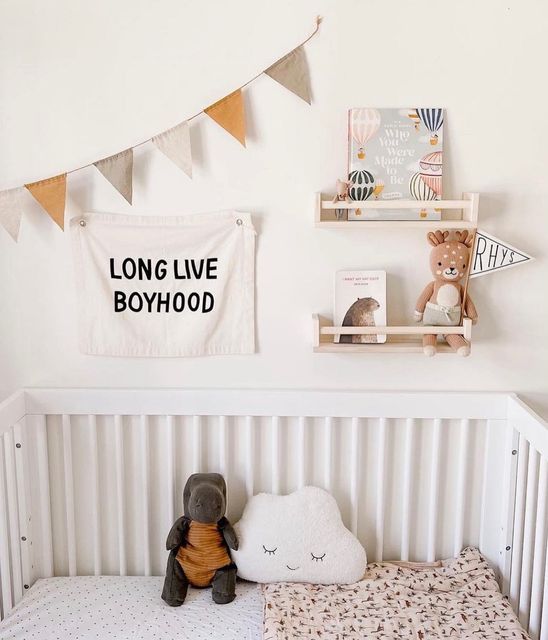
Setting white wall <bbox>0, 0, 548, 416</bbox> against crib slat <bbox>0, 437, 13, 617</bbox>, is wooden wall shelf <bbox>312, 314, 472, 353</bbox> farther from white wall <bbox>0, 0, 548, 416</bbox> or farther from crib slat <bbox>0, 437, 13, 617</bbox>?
crib slat <bbox>0, 437, 13, 617</bbox>

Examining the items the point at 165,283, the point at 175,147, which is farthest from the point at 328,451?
the point at 175,147

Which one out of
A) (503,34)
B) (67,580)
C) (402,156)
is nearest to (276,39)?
(402,156)

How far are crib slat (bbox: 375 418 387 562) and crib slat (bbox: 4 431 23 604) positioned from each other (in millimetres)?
994

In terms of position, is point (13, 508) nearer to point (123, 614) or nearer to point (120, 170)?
point (123, 614)

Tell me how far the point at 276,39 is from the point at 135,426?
111cm

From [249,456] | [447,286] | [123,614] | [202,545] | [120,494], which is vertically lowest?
[123,614]

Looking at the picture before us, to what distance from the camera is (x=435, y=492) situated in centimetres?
224

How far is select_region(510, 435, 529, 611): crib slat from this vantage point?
6.93 ft

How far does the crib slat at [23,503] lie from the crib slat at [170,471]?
39 centimetres

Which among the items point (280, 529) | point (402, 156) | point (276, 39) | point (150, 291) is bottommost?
point (280, 529)

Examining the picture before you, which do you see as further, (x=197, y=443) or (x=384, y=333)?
(x=197, y=443)

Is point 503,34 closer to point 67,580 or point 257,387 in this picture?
point 257,387

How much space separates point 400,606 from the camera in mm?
2037

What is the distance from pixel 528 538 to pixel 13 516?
4.46ft
